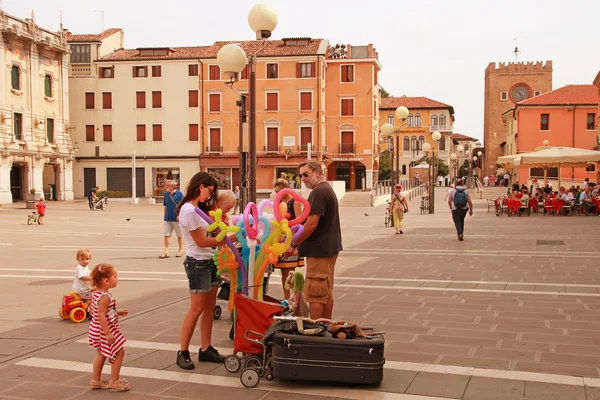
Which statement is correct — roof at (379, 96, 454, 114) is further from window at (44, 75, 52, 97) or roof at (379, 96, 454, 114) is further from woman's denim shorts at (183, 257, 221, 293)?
woman's denim shorts at (183, 257, 221, 293)

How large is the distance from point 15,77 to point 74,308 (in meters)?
44.2

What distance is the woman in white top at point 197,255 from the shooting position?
229 inches

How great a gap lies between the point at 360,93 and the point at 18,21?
28447 millimetres

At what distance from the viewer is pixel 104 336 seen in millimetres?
5461

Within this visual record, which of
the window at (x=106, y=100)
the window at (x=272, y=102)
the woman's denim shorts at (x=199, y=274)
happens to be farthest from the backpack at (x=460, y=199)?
the window at (x=106, y=100)

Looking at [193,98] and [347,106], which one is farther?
[347,106]

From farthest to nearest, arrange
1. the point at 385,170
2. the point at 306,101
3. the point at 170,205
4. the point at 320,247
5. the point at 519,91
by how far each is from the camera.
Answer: the point at 519,91, the point at 385,170, the point at 306,101, the point at 170,205, the point at 320,247

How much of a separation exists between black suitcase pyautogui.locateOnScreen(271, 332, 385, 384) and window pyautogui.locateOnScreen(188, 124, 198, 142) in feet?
179

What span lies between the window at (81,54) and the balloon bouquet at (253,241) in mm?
57476

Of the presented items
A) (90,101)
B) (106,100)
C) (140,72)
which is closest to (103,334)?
(140,72)

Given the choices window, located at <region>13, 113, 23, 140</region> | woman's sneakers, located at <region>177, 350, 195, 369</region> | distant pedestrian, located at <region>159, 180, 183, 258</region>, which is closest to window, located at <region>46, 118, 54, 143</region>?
window, located at <region>13, 113, 23, 140</region>

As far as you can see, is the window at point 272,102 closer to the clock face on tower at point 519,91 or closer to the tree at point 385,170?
the tree at point 385,170

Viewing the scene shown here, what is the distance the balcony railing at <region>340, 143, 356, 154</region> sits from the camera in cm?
6075

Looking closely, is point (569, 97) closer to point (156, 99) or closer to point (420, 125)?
point (156, 99)
